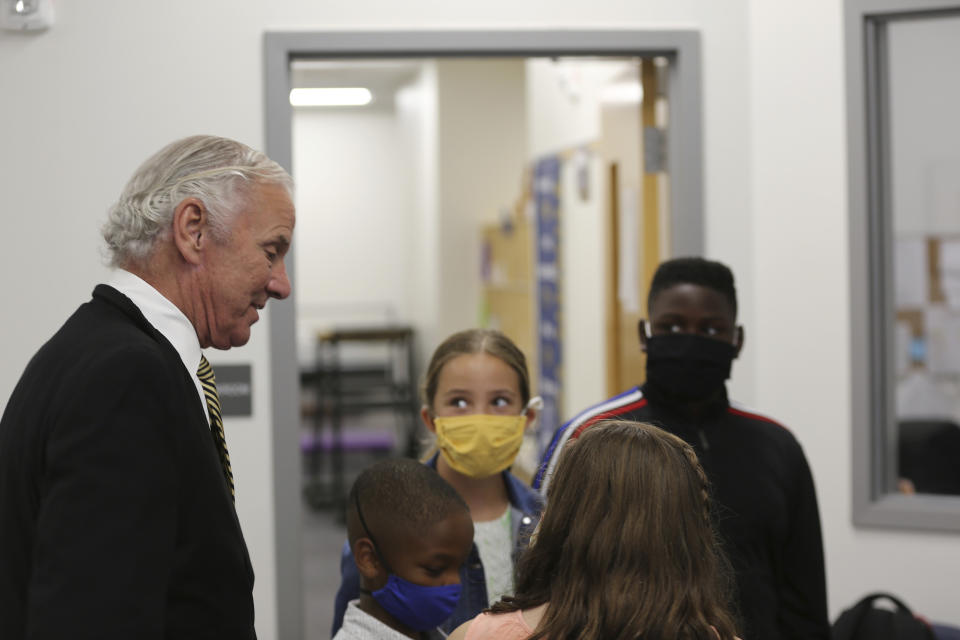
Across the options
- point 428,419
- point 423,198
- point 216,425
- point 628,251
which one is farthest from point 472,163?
point 216,425

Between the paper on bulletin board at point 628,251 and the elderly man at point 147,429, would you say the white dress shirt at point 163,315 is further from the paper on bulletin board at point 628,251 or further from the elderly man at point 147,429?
the paper on bulletin board at point 628,251

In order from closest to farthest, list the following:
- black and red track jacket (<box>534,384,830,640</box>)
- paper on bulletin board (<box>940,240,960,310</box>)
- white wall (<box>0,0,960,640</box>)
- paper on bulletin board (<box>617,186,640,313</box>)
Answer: black and red track jacket (<box>534,384,830,640</box>)
white wall (<box>0,0,960,640</box>)
paper on bulletin board (<box>617,186,640,313</box>)
paper on bulletin board (<box>940,240,960,310</box>)

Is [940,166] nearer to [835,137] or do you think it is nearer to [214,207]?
[835,137]

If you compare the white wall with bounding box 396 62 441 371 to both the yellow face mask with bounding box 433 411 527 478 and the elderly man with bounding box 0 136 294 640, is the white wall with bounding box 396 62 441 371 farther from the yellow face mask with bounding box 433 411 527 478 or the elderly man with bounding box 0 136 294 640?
the elderly man with bounding box 0 136 294 640

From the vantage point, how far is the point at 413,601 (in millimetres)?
1524

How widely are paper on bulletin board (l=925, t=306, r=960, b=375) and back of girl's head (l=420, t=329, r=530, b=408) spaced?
9.38 feet

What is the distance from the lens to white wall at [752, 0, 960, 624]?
298 centimetres

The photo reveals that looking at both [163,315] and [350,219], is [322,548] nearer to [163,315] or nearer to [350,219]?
[163,315]

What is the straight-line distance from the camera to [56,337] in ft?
3.86

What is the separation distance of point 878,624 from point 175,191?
2.21 meters

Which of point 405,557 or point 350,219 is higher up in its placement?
point 350,219

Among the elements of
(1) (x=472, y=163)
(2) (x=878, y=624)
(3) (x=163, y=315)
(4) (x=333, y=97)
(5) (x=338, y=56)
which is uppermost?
(4) (x=333, y=97)

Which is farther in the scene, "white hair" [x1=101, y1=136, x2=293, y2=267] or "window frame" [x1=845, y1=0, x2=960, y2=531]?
"window frame" [x1=845, y1=0, x2=960, y2=531]

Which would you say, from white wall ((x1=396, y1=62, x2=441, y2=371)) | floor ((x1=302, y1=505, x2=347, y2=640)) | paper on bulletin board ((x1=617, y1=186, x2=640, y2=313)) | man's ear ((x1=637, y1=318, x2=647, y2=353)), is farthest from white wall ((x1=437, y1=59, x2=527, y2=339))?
man's ear ((x1=637, y1=318, x2=647, y2=353))
